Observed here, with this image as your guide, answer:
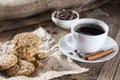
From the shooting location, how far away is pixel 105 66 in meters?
1.11

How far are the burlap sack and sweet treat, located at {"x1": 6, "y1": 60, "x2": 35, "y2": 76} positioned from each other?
0.36m

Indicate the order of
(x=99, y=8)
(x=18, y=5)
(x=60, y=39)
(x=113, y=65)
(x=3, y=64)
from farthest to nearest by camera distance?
(x=99, y=8)
(x=18, y=5)
(x=60, y=39)
(x=113, y=65)
(x=3, y=64)

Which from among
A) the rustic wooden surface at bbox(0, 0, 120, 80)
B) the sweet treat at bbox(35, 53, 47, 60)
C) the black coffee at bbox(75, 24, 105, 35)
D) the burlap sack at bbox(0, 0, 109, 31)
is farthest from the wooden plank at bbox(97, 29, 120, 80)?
the burlap sack at bbox(0, 0, 109, 31)

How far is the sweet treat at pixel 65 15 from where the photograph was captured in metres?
1.38

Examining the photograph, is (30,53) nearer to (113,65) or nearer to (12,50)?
(12,50)

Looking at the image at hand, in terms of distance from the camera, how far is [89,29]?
113 centimetres

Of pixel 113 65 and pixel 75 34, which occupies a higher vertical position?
pixel 75 34

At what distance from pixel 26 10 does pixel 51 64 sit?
38 centimetres

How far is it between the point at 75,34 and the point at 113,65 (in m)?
0.19

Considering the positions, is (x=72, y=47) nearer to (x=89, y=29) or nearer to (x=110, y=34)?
(x=89, y=29)

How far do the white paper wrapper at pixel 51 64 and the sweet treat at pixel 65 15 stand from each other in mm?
141

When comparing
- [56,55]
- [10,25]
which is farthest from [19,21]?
[56,55]

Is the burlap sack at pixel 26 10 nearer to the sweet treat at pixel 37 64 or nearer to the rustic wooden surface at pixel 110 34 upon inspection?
the rustic wooden surface at pixel 110 34

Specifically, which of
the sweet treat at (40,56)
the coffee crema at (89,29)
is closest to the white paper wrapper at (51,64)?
the sweet treat at (40,56)
